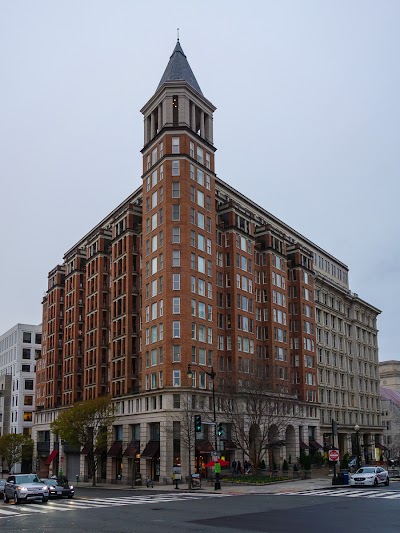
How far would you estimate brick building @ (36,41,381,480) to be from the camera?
70.1 m

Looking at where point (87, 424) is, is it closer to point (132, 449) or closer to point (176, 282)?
point (132, 449)

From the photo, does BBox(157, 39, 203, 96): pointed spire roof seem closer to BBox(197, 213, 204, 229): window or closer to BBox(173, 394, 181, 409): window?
BBox(197, 213, 204, 229): window

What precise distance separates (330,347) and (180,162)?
49.0 m

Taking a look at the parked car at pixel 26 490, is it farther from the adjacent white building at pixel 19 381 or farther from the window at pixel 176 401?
the adjacent white building at pixel 19 381

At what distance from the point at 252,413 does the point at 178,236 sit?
2168 centimetres

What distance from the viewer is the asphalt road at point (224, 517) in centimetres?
2227

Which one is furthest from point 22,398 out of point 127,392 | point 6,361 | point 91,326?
point 127,392

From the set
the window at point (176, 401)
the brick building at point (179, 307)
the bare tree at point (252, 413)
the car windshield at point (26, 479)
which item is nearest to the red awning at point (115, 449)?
the brick building at point (179, 307)

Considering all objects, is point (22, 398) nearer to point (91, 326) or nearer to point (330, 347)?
point (91, 326)

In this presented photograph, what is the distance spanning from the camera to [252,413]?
63969mm

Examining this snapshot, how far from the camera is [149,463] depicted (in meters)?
69.4

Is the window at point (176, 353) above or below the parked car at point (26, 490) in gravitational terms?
above

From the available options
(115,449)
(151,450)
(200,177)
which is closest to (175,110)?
(200,177)

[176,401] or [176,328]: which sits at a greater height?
[176,328]
